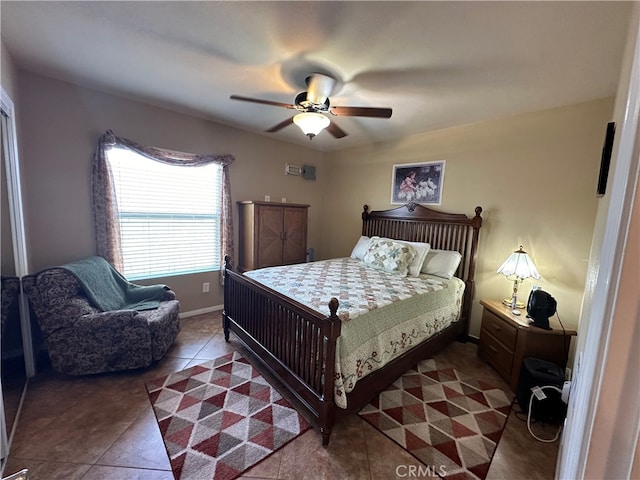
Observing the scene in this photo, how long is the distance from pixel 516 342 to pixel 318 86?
2.64m

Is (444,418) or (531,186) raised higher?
(531,186)

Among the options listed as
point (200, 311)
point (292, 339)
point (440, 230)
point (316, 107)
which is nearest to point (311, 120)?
point (316, 107)

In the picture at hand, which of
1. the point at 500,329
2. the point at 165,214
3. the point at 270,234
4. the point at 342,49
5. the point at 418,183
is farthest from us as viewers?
the point at 270,234

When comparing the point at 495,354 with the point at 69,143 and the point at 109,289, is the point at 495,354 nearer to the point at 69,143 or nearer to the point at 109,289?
the point at 109,289

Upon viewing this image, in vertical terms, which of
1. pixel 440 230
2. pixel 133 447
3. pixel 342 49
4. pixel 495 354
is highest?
pixel 342 49

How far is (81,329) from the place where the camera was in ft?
6.72

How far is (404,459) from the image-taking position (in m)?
1.56

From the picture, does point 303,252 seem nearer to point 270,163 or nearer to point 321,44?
point 270,163

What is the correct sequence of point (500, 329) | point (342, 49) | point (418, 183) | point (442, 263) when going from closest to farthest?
point (342, 49), point (500, 329), point (442, 263), point (418, 183)

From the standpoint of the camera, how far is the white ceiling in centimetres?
146

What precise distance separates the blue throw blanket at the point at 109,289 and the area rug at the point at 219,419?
812 millimetres

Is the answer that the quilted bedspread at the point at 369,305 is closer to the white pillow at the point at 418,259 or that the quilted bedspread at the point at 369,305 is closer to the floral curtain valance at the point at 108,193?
the white pillow at the point at 418,259

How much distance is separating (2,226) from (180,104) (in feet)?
6.10

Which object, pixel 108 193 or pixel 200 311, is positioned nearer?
pixel 108 193
